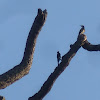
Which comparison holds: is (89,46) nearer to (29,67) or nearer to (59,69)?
(59,69)

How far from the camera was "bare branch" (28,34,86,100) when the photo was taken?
9.02 meters

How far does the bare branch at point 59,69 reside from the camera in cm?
902

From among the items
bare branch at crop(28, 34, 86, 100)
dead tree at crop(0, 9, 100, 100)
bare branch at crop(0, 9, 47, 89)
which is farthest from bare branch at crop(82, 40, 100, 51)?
bare branch at crop(0, 9, 47, 89)

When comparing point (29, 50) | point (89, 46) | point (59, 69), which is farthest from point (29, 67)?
point (89, 46)

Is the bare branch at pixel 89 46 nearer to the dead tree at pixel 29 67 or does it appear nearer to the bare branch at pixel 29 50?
the dead tree at pixel 29 67

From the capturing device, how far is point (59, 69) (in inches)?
371

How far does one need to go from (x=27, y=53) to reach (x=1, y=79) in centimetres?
128

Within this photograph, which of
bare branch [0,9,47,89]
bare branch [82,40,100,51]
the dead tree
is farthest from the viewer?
bare branch [82,40,100,51]

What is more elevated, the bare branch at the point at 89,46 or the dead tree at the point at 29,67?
the bare branch at the point at 89,46

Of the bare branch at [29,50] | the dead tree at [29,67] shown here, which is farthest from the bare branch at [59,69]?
the bare branch at [29,50]

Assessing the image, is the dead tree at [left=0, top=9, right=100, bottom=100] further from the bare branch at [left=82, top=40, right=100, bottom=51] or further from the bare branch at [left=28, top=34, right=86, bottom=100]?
the bare branch at [left=82, top=40, right=100, bottom=51]

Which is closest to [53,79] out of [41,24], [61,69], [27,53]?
[61,69]

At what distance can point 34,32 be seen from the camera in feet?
30.5

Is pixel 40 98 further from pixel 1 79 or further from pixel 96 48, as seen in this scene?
pixel 96 48
